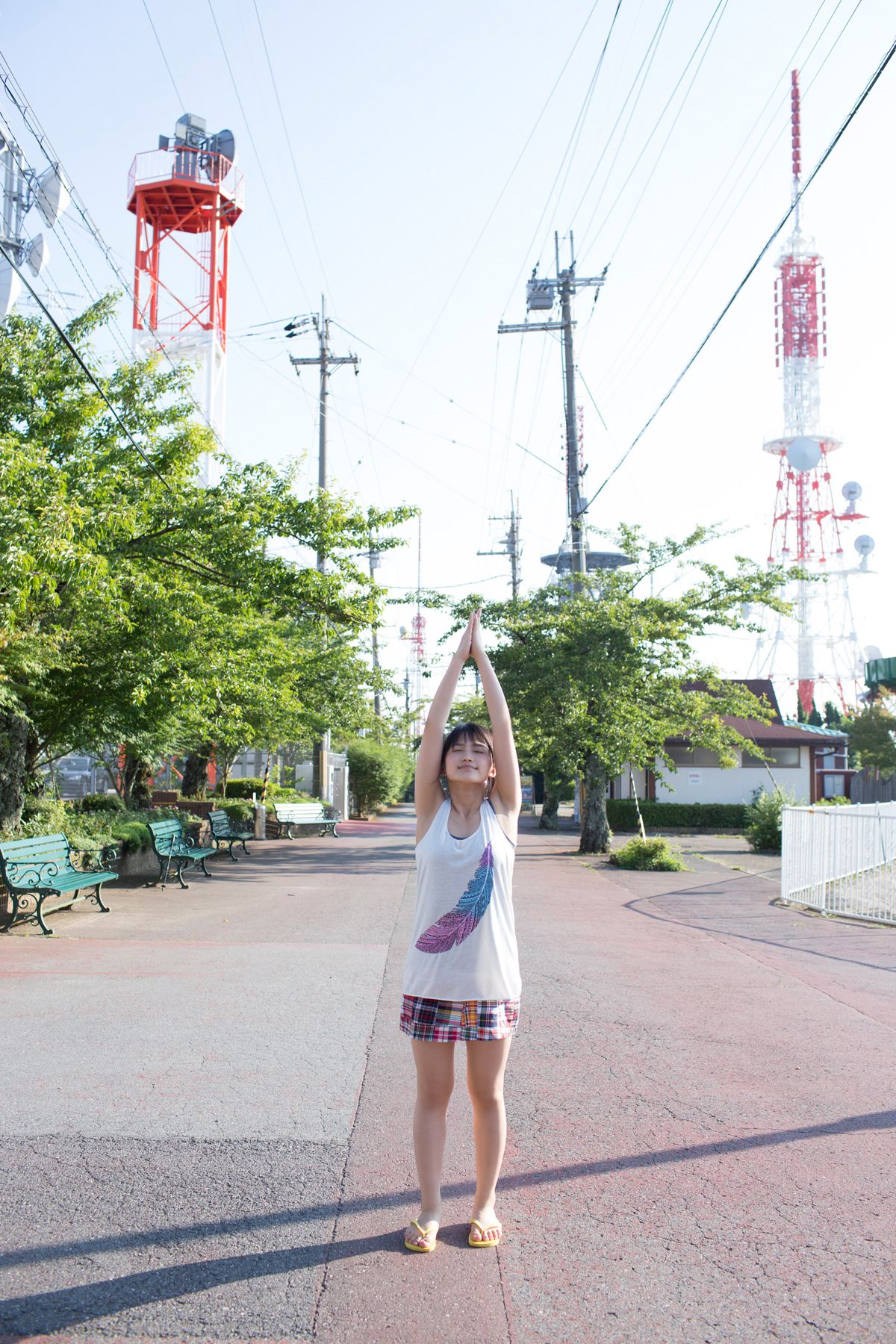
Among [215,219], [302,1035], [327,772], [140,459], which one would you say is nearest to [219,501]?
[140,459]

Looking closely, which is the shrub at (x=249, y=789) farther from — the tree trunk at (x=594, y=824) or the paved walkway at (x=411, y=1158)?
the paved walkway at (x=411, y=1158)

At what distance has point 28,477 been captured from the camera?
934 cm

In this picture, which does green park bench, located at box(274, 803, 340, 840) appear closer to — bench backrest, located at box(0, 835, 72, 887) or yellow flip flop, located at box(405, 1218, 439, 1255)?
bench backrest, located at box(0, 835, 72, 887)

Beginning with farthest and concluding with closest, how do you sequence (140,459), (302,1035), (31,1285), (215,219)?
(215,219)
(140,459)
(302,1035)
(31,1285)

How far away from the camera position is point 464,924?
3.49m

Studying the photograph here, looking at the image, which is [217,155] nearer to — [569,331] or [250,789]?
[569,331]

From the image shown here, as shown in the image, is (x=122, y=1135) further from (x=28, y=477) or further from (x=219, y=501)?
(x=219, y=501)

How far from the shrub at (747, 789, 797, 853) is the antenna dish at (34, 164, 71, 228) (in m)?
18.4

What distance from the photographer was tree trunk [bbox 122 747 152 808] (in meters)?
21.6

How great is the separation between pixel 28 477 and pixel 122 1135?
21.2ft

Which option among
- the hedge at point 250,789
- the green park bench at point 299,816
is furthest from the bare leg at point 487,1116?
the hedge at point 250,789

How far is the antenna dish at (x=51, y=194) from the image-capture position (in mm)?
10578

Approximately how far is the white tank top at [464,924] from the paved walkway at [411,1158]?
880 mm

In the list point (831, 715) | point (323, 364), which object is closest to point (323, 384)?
point (323, 364)
